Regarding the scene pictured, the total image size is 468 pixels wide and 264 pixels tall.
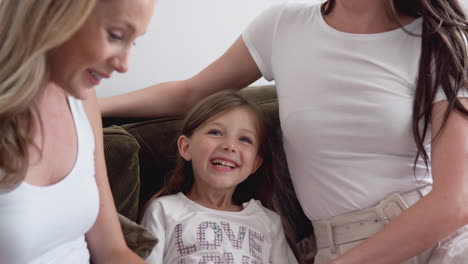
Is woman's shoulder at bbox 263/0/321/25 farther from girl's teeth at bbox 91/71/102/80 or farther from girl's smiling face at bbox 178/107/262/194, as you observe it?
girl's teeth at bbox 91/71/102/80

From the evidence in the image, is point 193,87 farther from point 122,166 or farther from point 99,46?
point 99,46

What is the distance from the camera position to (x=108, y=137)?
4.50 feet

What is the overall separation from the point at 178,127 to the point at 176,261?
0.40m

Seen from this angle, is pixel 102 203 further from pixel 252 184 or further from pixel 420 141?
pixel 420 141

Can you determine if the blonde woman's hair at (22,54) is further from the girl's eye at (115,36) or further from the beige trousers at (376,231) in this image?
the beige trousers at (376,231)

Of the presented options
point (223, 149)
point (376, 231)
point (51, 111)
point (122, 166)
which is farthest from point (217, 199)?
point (51, 111)

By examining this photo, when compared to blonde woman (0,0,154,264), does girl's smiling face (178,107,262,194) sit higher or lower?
lower

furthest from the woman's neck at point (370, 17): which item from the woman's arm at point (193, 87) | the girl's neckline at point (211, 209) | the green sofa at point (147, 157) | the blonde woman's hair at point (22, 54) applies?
the blonde woman's hair at point (22, 54)

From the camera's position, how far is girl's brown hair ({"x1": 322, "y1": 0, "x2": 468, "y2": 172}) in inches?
52.2

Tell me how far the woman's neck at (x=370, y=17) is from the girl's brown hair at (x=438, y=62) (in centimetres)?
4

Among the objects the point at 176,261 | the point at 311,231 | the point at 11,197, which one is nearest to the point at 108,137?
the point at 176,261

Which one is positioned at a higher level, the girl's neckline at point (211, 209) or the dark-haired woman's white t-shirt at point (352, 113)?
the dark-haired woman's white t-shirt at point (352, 113)

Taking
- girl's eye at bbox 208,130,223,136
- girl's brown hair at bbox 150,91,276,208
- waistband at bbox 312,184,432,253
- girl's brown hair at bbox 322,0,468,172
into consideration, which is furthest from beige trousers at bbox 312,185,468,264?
girl's eye at bbox 208,130,223,136

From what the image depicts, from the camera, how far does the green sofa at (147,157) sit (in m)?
1.38
